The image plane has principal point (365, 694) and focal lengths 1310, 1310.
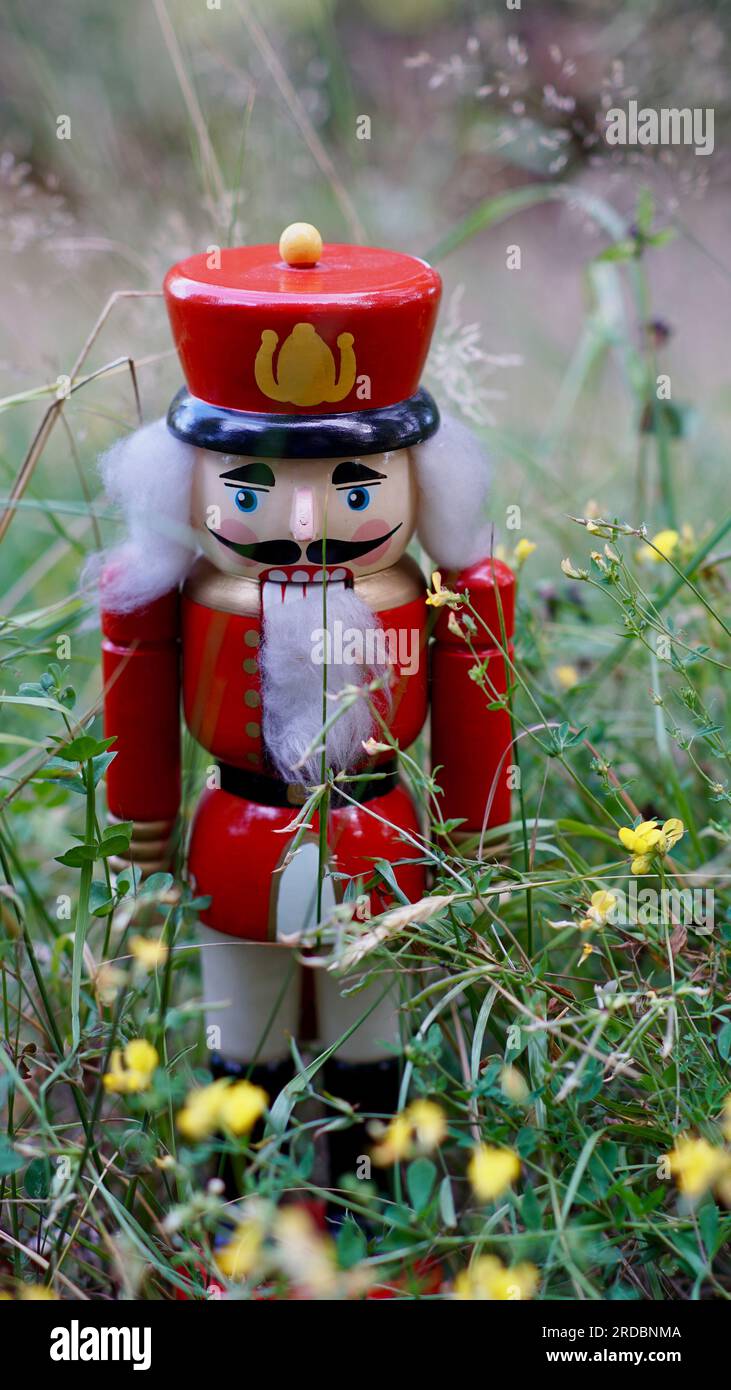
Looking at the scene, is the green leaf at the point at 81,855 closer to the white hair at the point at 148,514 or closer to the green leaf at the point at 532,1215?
the white hair at the point at 148,514

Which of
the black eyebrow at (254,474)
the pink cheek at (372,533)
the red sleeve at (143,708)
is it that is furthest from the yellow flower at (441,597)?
the red sleeve at (143,708)

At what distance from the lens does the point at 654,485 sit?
7.75 feet

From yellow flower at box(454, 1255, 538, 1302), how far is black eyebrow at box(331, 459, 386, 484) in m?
0.68

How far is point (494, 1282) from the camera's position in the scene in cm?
85

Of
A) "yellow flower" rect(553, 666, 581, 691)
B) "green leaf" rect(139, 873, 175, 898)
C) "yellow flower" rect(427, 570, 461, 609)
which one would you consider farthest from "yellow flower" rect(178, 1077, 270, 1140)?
"yellow flower" rect(553, 666, 581, 691)

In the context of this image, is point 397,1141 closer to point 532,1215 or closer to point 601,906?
point 532,1215

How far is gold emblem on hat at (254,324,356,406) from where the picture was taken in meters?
1.16

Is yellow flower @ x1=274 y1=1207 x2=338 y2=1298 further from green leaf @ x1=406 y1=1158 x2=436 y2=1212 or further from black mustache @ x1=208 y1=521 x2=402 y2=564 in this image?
black mustache @ x1=208 y1=521 x2=402 y2=564

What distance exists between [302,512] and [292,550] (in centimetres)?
5

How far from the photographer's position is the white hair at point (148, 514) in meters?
1.27

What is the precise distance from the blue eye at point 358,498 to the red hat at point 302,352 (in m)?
0.04

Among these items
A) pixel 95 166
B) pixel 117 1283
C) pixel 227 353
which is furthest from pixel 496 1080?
pixel 95 166
